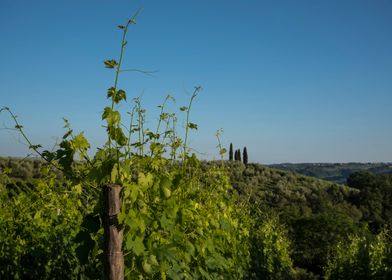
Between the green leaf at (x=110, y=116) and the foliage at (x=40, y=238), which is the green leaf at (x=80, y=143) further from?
the foliage at (x=40, y=238)

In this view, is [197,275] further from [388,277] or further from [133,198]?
[388,277]

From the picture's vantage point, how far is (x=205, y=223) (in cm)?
400

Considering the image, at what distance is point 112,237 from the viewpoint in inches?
92.7

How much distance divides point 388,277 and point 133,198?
680 centimetres

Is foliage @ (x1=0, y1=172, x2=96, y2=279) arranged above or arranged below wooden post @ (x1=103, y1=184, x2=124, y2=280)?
below

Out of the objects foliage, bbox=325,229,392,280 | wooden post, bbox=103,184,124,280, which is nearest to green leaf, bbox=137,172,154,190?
wooden post, bbox=103,184,124,280

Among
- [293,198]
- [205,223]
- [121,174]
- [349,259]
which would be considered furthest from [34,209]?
[293,198]

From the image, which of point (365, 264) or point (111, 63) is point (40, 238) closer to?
point (111, 63)

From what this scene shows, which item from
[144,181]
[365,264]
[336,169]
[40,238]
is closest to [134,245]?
[144,181]

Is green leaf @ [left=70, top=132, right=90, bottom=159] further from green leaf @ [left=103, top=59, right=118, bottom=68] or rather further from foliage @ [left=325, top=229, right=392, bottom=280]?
foliage @ [left=325, top=229, right=392, bottom=280]

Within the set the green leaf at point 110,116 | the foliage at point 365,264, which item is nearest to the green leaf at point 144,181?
the green leaf at point 110,116

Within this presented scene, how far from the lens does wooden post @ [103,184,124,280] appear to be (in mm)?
2312

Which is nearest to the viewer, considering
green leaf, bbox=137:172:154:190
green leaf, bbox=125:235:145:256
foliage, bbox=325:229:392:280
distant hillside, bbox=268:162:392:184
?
green leaf, bbox=125:235:145:256

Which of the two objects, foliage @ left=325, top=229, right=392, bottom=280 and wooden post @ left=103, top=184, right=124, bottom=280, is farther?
foliage @ left=325, top=229, right=392, bottom=280
